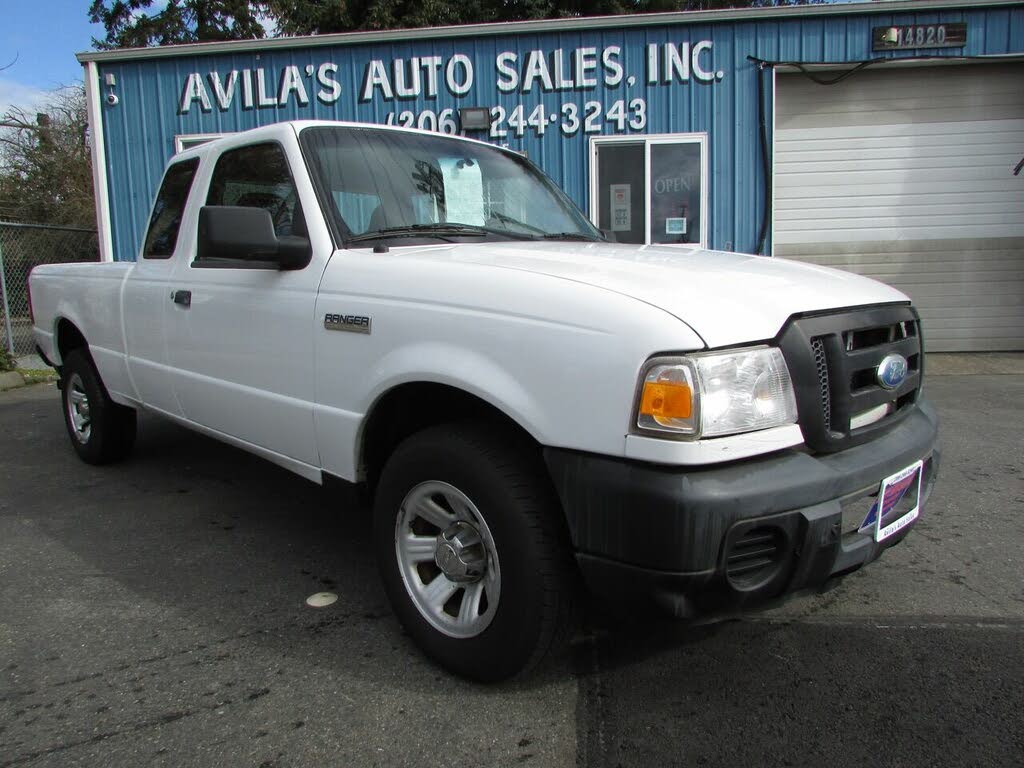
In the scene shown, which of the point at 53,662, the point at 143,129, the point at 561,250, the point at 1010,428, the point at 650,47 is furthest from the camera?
the point at 143,129

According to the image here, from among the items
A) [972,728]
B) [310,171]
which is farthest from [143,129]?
[972,728]

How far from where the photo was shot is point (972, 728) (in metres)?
2.23

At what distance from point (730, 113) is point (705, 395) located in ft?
27.2

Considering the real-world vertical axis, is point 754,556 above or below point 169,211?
below

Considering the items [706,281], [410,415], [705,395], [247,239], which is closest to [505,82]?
[247,239]

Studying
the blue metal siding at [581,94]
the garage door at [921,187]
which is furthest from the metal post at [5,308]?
Result: the garage door at [921,187]

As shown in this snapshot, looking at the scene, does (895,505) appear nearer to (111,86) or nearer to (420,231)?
(420,231)

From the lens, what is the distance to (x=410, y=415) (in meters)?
2.74

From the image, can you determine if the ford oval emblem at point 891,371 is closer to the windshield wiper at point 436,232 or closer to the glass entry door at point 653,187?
the windshield wiper at point 436,232

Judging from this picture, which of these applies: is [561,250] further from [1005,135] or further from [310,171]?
[1005,135]

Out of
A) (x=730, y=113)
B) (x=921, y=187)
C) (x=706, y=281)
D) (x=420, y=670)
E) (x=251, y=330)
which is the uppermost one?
(x=730, y=113)

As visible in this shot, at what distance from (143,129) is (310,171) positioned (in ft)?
27.1

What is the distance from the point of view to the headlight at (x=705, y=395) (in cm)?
193

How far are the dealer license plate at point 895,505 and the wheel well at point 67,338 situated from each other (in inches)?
190
